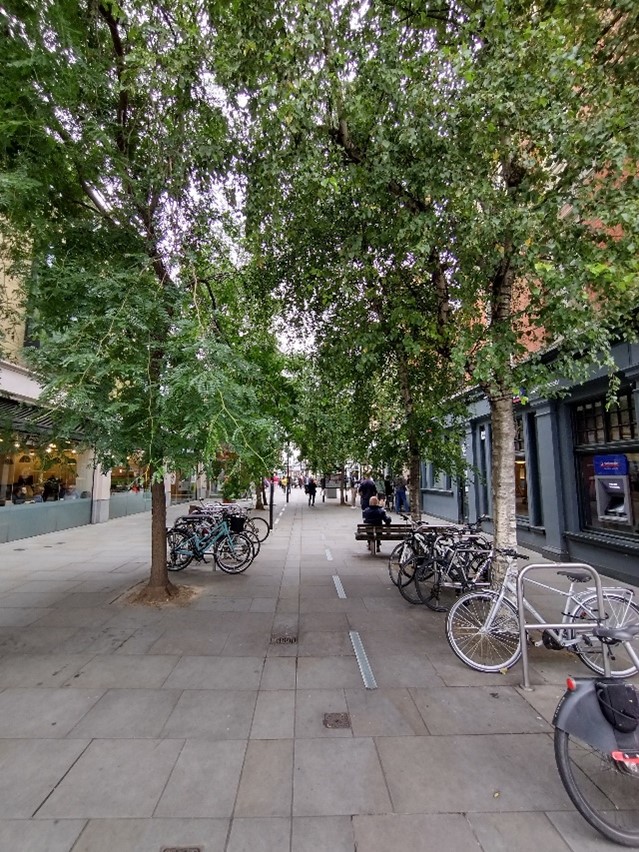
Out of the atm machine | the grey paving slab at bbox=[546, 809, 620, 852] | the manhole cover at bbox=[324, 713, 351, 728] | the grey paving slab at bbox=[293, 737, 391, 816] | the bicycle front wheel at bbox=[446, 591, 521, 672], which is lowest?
the grey paving slab at bbox=[546, 809, 620, 852]

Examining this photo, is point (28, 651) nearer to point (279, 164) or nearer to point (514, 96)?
point (279, 164)

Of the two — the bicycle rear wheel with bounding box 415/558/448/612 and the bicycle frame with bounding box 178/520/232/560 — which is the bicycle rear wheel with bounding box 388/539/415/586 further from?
the bicycle frame with bounding box 178/520/232/560

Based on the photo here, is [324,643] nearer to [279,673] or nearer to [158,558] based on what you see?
[279,673]

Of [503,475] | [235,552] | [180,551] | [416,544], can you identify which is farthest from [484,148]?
[180,551]

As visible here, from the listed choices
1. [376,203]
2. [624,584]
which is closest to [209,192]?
[376,203]

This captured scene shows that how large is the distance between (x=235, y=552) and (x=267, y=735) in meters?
5.69

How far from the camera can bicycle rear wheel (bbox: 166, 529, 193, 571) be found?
9.09 meters

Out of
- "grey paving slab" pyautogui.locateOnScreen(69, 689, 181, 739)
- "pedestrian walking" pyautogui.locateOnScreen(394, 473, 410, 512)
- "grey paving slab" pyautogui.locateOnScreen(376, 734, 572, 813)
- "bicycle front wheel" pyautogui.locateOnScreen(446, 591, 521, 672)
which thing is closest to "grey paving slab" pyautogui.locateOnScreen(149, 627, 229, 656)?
"grey paving slab" pyautogui.locateOnScreen(69, 689, 181, 739)

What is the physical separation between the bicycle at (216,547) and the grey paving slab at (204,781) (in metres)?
5.68

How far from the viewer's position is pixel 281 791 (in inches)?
114

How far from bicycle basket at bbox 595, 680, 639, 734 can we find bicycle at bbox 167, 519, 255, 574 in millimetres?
7152

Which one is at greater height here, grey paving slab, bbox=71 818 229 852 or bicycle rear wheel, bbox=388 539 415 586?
Answer: bicycle rear wheel, bbox=388 539 415 586

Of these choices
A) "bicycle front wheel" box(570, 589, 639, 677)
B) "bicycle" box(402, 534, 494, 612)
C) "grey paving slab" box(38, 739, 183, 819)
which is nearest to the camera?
"grey paving slab" box(38, 739, 183, 819)

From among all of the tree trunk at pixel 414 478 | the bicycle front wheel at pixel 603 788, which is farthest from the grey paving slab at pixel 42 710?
the tree trunk at pixel 414 478
